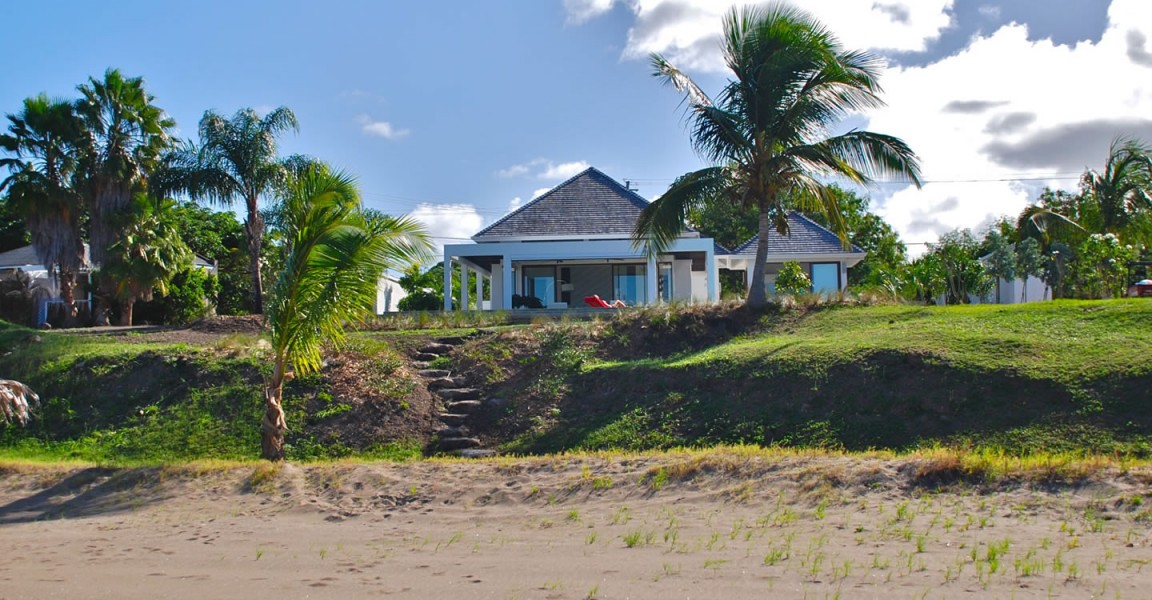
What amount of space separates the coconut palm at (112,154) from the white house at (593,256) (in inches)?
341

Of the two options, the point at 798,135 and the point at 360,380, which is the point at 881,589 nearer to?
the point at 360,380

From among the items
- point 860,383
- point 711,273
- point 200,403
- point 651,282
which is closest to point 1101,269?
point 711,273

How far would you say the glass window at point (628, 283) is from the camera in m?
29.7

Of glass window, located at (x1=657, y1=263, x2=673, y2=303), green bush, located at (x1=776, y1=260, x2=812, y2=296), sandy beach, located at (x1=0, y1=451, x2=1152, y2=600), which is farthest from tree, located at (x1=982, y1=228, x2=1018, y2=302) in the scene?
sandy beach, located at (x1=0, y1=451, x2=1152, y2=600)

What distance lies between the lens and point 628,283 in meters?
29.9

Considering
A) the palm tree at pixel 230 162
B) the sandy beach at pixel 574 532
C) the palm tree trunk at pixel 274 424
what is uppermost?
the palm tree at pixel 230 162

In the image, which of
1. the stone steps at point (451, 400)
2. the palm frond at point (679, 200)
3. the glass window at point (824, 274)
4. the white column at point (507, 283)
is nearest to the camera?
the stone steps at point (451, 400)

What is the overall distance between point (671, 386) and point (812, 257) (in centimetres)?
1780

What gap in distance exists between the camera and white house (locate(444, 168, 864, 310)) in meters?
26.0

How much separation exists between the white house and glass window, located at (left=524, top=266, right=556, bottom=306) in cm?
3

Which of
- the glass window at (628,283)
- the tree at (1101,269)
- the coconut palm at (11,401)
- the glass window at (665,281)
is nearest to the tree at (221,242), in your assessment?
the glass window at (628,283)

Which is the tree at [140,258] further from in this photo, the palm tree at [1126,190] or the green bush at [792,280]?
the palm tree at [1126,190]

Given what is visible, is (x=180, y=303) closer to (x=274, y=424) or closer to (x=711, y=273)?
(x=711, y=273)

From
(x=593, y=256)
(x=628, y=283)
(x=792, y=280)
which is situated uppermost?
(x=593, y=256)
